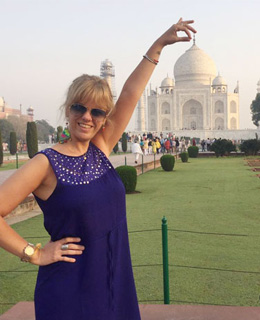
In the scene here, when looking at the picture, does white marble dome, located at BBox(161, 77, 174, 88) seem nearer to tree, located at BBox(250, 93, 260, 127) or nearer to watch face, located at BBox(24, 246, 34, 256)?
tree, located at BBox(250, 93, 260, 127)

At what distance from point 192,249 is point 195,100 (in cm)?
4836

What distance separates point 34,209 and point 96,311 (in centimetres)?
575

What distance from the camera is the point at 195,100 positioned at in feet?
169

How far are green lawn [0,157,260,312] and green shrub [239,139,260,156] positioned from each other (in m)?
11.8

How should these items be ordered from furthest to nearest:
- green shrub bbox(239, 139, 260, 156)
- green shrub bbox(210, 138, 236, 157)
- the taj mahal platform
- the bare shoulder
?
the taj mahal platform, green shrub bbox(210, 138, 236, 157), green shrub bbox(239, 139, 260, 156), the bare shoulder

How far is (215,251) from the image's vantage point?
4188 millimetres

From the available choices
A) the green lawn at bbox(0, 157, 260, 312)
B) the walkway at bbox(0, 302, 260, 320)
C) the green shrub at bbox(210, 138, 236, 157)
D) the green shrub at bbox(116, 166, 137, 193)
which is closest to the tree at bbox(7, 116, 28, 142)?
the green shrub at bbox(210, 138, 236, 157)

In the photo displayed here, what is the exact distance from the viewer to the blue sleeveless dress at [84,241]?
1.25 meters

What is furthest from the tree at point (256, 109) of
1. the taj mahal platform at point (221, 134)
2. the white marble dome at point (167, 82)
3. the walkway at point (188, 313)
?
the walkway at point (188, 313)

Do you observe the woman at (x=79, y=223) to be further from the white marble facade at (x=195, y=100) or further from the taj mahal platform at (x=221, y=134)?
the white marble facade at (x=195, y=100)

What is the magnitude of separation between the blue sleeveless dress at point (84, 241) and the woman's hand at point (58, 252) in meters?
0.02

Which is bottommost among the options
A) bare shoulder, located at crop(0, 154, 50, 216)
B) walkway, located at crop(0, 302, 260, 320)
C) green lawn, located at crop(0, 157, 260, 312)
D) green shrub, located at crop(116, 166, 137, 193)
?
green lawn, located at crop(0, 157, 260, 312)

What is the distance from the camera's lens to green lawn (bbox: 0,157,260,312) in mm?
3188

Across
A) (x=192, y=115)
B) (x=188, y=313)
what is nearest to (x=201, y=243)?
(x=188, y=313)
